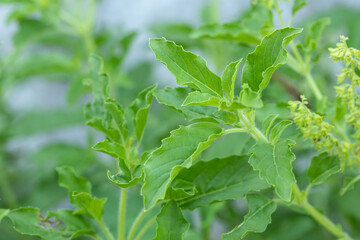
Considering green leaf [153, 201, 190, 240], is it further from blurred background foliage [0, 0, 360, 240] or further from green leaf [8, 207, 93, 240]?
blurred background foliage [0, 0, 360, 240]

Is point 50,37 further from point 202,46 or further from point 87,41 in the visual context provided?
point 202,46

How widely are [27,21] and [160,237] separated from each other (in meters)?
0.99

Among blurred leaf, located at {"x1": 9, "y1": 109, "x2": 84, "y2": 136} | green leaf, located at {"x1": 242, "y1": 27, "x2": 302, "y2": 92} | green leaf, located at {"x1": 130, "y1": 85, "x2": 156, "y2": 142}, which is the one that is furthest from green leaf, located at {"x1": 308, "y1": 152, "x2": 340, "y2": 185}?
blurred leaf, located at {"x1": 9, "y1": 109, "x2": 84, "y2": 136}

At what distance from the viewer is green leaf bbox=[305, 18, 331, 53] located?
0.86 metres

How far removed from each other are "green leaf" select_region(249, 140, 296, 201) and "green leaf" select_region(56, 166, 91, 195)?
0.96ft

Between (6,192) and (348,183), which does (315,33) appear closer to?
(348,183)

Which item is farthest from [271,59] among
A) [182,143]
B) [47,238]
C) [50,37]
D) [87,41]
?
[50,37]

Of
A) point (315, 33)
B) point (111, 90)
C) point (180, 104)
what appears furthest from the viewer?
point (111, 90)

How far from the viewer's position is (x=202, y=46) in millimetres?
1651

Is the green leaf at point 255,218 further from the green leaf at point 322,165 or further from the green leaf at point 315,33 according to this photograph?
the green leaf at point 315,33

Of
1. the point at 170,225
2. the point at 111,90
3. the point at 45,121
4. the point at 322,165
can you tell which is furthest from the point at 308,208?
the point at 45,121

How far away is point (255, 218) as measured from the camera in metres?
0.72

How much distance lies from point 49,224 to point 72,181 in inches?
2.9

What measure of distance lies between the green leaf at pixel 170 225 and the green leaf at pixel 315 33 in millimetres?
361
